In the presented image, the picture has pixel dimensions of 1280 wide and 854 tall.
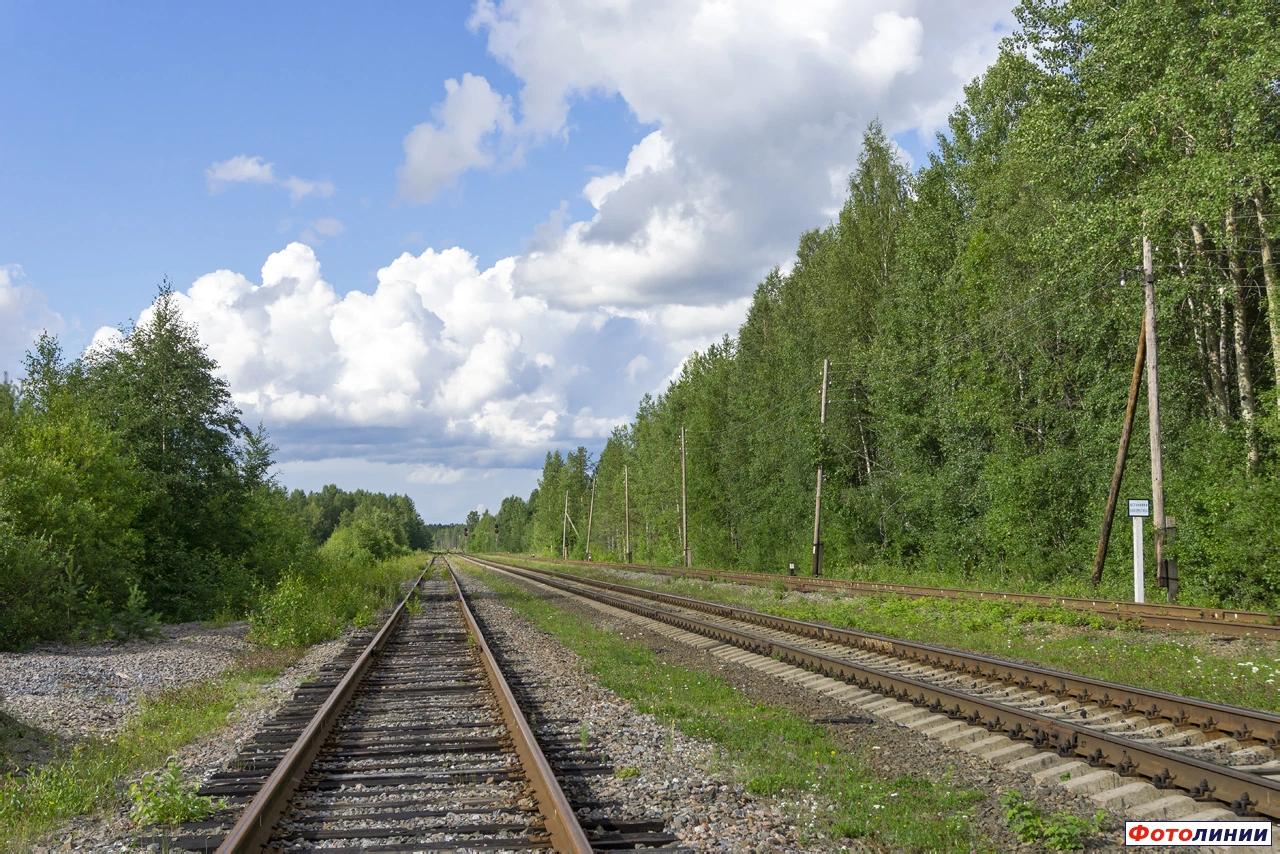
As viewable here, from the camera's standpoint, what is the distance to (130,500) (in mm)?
21031

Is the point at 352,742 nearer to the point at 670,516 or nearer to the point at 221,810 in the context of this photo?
the point at 221,810

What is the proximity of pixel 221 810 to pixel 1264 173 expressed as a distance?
70.9 feet

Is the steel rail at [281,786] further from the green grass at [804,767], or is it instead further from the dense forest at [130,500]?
the dense forest at [130,500]

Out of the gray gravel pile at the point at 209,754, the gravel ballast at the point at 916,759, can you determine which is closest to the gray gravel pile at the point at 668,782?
the gravel ballast at the point at 916,759

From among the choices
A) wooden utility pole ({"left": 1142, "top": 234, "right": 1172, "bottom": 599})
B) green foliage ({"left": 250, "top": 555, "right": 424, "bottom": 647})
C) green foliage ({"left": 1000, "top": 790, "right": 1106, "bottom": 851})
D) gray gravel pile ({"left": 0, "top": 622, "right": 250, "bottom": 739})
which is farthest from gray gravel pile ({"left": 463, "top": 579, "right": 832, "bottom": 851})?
wooden utility pole ({"left": 1142, "top": 234, "right": 1172, "bottom": 599})

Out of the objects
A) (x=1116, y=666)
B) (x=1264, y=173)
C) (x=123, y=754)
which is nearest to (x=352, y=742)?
(x=123, y=754)

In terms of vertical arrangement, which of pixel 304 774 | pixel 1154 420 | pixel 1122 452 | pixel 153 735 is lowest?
pixel 153 735

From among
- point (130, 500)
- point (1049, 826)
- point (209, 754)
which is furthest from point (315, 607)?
point (1049, 826)

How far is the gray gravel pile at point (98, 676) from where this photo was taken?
34.8 ft

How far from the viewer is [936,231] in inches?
1487

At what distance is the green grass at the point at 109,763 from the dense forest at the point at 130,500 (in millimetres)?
5910

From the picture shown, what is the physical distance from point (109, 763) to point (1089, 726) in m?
8.76

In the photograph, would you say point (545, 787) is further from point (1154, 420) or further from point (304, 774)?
point (1154, 420)

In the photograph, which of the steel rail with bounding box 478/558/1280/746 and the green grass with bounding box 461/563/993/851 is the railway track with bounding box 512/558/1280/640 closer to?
the steel rail with bounding box 478/558/1280/746
